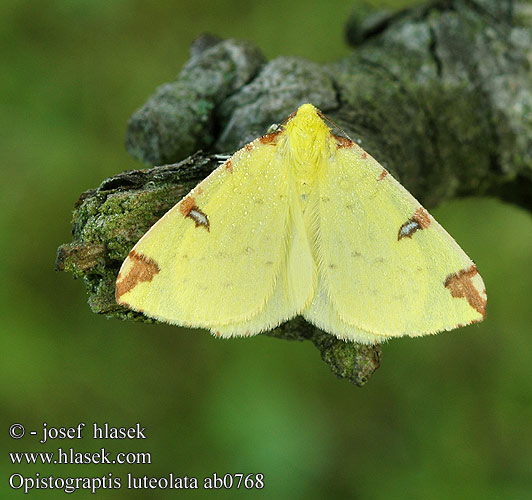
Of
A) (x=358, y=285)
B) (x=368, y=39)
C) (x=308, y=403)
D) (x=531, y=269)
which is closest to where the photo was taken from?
(x=358, y=285)

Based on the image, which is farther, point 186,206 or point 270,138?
point 270,138

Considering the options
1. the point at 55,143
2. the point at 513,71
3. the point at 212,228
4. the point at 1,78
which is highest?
the point at 1,78

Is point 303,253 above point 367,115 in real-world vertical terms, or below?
below

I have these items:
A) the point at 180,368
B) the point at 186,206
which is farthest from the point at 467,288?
the point at 180,368

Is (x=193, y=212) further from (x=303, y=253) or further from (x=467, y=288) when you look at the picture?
(x=467, y=288)

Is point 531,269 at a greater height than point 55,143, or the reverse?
point 55,143

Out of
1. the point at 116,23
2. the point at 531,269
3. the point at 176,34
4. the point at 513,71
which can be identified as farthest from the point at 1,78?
the point at 531,269

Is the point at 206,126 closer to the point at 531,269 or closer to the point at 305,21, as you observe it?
the point at 305,21
